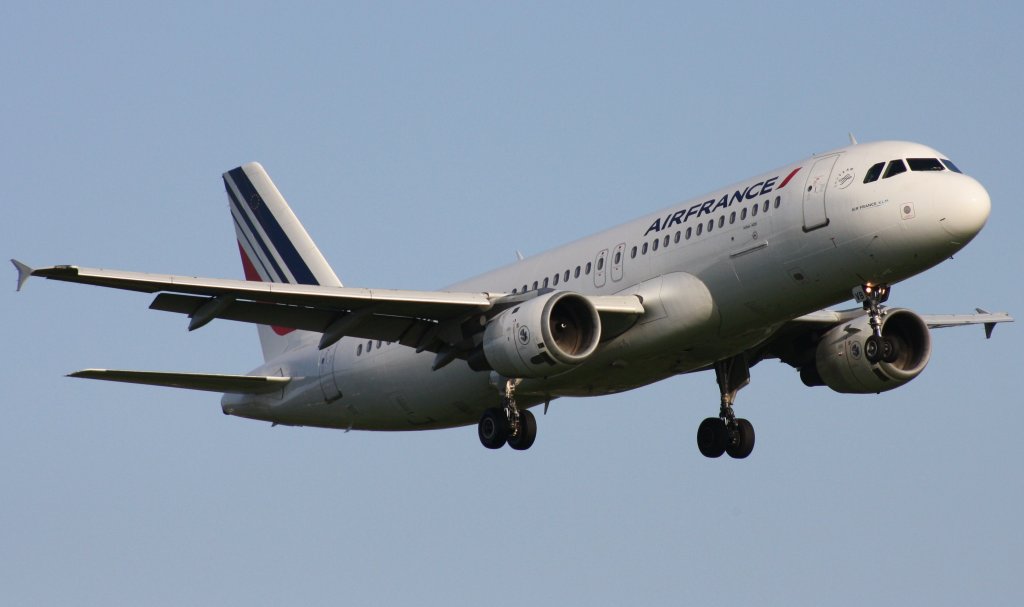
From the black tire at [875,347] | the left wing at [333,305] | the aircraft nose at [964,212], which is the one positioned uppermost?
the left wing at [333,305]

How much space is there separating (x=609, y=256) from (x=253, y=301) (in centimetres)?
820

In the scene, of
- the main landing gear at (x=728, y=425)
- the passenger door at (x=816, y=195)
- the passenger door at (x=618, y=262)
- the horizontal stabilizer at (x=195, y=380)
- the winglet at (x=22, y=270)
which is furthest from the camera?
the main landing gear at (x=728, y=425)

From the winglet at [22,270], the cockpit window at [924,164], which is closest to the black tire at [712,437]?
the cockpit window at [924,164]

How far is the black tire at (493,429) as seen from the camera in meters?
40.8

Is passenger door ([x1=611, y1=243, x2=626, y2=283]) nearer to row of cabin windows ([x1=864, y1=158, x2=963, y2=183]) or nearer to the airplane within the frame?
the airplane

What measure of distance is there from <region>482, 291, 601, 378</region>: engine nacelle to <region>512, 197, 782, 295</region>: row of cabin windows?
2146 millimetres

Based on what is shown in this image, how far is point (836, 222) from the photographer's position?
35312mm

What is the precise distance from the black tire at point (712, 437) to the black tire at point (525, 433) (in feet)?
17.2

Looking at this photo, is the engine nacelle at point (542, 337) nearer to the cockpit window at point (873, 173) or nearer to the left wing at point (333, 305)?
the left wing at point (333, 305)

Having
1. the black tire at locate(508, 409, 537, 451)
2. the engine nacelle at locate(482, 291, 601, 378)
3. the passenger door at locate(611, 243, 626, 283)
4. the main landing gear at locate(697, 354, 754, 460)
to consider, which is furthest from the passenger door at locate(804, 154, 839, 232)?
the black tire at locate(508, 409, 537, 451)

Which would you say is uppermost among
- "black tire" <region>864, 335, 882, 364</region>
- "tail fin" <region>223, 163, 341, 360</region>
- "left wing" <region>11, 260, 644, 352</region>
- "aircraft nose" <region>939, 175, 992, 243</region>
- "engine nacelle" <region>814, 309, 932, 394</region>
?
"tail fin" <region>223, 163, 341, 360</region>

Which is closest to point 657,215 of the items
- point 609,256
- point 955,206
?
point 609,256

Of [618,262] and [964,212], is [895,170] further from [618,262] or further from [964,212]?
[618,262]

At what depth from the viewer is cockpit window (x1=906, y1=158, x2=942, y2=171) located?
3545cm
